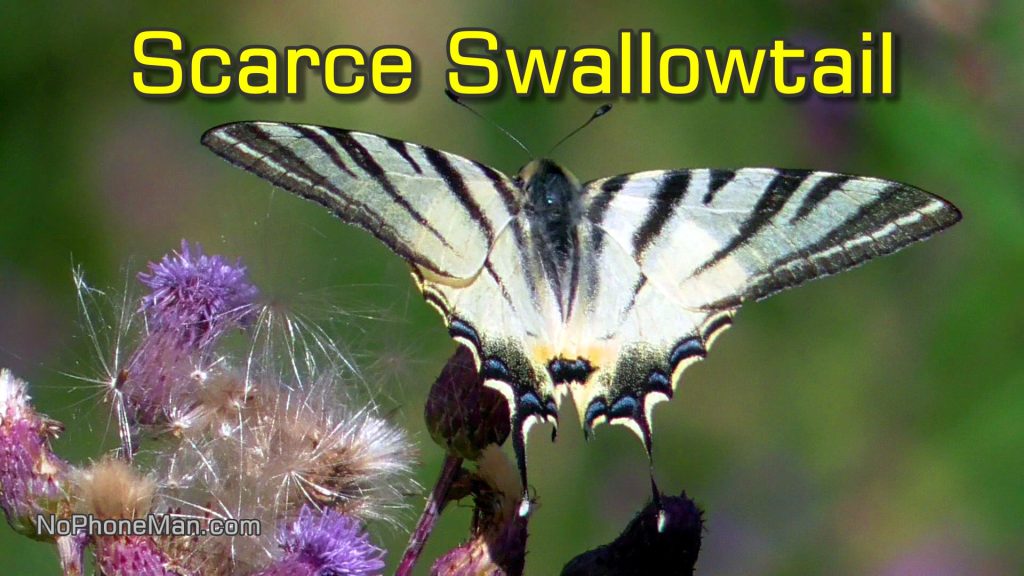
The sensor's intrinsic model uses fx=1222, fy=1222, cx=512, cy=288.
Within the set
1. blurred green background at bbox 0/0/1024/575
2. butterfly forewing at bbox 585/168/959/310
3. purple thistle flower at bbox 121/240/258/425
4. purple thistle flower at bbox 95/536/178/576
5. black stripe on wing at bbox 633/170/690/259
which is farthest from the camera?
blurred green background at bbox 0/0/1024/575

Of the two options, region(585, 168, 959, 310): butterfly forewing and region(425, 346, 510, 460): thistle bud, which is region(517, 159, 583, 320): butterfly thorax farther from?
region(425, 346, 510, 460): thistle bud

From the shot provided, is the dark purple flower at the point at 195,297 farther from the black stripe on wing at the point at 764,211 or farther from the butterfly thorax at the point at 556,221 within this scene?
the black stripe on wing at the point at 764,211

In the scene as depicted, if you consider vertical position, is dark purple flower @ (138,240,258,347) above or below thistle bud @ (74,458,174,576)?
above

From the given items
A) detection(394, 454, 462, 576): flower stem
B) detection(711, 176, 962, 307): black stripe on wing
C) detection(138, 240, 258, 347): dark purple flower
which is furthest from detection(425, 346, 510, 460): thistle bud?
detection(711, 176, 962, 307): black stripe on wing

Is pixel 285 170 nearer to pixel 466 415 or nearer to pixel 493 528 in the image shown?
pixel 466 415

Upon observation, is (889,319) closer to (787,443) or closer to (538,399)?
(787,443)

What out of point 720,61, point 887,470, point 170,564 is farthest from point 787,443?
point 170,564

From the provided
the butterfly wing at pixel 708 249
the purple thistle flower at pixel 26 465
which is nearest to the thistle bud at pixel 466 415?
the butterfly wing at pixel 708 249
